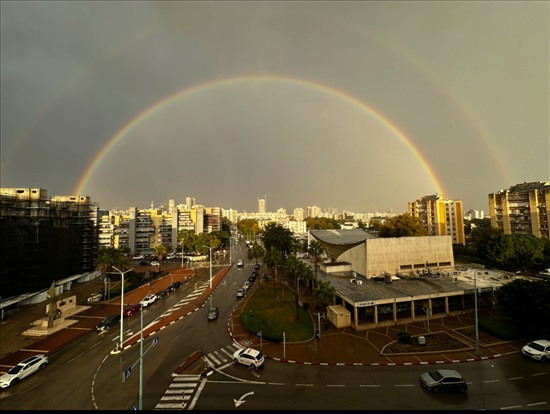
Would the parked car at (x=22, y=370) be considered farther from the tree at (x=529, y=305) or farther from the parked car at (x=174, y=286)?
the tree at (x=529, y=305)

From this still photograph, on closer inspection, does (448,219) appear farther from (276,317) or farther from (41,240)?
(41,240)

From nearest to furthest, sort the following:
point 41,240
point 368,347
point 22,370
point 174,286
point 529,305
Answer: point 22,370, point 368,347, point 529,305, point 41,240, point 174,286

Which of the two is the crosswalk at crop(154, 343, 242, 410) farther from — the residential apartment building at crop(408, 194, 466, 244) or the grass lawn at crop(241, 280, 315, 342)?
the residential apartment building at crop(408, 194, 466, 244)

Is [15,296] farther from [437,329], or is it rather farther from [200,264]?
[437,329]

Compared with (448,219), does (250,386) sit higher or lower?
lower

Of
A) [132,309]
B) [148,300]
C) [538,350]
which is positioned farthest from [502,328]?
[148,300]

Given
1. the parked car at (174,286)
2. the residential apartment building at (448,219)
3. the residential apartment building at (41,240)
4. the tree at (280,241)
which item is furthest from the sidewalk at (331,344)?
the residential apartment building at (448,219)
